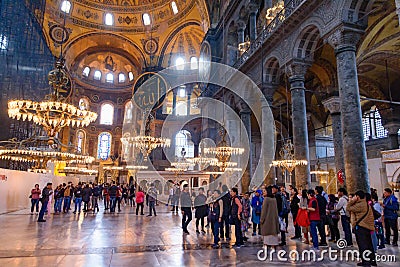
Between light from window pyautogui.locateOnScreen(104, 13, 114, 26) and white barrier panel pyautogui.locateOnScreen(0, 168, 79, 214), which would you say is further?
light from window pyautogui.locateOnScreen(104, 13, 114, 26)

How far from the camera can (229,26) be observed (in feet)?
57.4

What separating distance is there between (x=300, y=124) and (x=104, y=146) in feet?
83.8

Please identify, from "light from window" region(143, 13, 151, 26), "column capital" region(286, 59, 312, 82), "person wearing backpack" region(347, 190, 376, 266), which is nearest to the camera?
"person wearing backpack" region(347, 190, 376, 266)

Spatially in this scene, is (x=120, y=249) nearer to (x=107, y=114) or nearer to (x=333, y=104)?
(x=333, y=104)

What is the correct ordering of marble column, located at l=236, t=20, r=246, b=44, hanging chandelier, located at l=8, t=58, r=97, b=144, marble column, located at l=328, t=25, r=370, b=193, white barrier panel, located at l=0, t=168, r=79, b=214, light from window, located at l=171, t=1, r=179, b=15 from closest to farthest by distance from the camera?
marble column, located at l=328, t=25, r=370, b=193 < hanging chandelier, located at l=8, t=58, r=97, b=144 < white barrier panel, located at l=0, t=168, r=79, b=214 < marble column, located at l=236, t=20, r=246, b=44 < light from window, located at l=171, t=1, r=179, b=15

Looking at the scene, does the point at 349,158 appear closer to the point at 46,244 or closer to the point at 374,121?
the point at 46,244

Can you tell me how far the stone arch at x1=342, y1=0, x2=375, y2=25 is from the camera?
7465mm

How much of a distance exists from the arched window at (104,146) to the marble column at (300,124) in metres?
24.7

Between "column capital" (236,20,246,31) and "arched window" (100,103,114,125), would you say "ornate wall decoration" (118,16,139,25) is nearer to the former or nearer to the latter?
"arched window" (100,103,114,125)

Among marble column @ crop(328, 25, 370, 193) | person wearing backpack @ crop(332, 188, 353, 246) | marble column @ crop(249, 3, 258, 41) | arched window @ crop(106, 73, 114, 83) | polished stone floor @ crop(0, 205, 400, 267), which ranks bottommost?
polished stone floor @ crop(0, 205, 400, 267)

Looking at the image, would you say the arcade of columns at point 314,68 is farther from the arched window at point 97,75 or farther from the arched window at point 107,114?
the arched window at point 97,75

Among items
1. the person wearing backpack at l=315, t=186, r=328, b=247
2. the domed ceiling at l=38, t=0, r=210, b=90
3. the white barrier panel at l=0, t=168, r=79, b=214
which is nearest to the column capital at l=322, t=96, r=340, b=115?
the person wearing backpack at l=315, t=186, r=328, b=247

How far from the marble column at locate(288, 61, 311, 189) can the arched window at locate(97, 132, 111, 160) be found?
2472 centimetres

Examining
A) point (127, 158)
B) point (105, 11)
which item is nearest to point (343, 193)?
point (127, 158)
